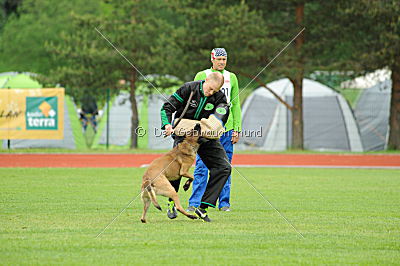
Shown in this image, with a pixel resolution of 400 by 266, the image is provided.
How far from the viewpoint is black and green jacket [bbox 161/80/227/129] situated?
29.7 feet

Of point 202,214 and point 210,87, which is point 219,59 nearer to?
point 210,87

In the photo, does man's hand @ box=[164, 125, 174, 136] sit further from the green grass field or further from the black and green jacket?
the green grass field

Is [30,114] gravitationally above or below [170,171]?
above

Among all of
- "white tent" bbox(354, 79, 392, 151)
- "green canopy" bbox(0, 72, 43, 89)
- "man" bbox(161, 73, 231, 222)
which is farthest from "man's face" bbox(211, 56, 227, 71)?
"green canopy" bbox(0, 72, 43, 89)

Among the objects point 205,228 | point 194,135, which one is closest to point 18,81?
point 194,135

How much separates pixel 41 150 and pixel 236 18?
8834 mm

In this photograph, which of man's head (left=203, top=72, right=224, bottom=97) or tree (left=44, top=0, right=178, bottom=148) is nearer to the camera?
man's head (left=203, top=72, right=224, bottom=97)

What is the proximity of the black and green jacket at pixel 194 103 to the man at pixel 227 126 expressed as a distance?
3.39 ft

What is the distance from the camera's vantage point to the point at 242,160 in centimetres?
2384

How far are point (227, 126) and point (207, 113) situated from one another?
4.94ft

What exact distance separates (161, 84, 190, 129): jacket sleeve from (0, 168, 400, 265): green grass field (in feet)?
4.16

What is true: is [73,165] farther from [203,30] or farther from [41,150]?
[203,30]

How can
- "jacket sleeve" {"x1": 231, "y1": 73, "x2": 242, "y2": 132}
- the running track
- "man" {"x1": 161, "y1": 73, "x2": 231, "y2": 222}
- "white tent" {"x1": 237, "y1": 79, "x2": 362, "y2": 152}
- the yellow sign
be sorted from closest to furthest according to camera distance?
"man" {"x1": 161, "y1": 73, "x2": 231, "y2": 222}
"jacket sleeve" {"x1": 231, "y1": 73, "x2": 242, "y2": 132}
the running track
the yellow sign
"white tent" {"x1": 237, "y1": 79, "x2": 362, "y2": 152}

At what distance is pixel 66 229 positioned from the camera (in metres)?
8.20
